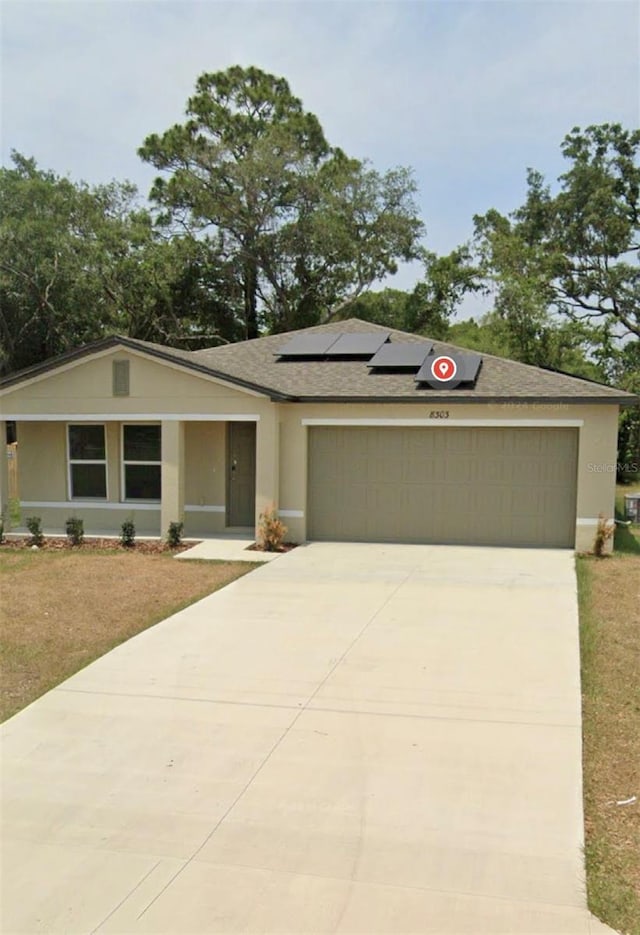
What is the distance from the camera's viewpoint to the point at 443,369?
1418cm

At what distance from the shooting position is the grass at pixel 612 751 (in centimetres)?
358

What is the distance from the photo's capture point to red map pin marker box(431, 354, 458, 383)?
1395 cm

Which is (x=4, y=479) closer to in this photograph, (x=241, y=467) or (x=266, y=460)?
(x=241, y=467)

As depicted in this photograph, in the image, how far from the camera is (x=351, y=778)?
471 centimetres

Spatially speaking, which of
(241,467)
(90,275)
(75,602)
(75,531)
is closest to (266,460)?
(241,467)

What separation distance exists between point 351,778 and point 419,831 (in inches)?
28.1

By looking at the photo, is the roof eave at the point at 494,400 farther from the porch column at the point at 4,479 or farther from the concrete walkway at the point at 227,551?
the porch column at the point at 4,479

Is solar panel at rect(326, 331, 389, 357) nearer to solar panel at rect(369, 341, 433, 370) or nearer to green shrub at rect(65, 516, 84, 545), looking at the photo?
solar panel at rect(369, 341, 433, 370)

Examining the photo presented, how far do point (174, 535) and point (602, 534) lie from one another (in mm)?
7573

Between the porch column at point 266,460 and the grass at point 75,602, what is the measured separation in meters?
2.06

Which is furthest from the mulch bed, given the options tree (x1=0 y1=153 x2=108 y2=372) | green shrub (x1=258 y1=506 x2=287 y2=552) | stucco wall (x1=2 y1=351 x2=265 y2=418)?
tree (x1=0 y1=153 x2=108 y2=372)

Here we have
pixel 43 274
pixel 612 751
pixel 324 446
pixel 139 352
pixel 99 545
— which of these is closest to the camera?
pixel 612 751

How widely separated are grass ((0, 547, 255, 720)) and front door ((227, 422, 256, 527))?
2.74 m

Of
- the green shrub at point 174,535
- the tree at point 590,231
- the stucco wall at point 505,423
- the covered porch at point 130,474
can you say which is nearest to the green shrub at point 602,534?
the stucco wall at point 505,423
